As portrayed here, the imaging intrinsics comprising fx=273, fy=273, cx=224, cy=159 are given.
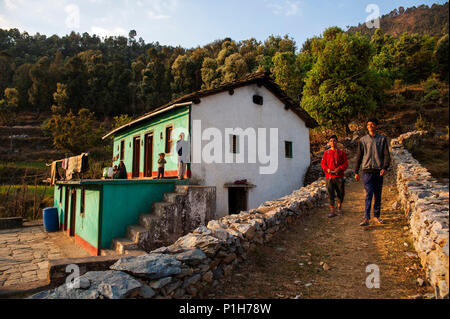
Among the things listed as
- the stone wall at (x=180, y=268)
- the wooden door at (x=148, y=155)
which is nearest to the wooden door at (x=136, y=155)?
the wooden door at (x=148, y=155)

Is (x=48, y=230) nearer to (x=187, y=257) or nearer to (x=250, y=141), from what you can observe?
(x=250, y=141)

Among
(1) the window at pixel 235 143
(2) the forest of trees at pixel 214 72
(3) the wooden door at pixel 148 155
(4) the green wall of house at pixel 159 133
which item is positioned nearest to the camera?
(4) the green wall of house at pixel 159 133

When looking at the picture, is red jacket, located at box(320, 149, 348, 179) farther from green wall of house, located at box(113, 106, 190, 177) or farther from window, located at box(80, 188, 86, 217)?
window, located at box(80, 188, 86, 217)

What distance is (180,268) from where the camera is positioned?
11.3ft

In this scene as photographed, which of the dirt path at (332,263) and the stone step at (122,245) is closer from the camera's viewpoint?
the dirt path at (332,263)

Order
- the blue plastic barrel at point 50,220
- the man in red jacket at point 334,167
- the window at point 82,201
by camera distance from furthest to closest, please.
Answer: the blue plastic barrel at point 50,220
the window at point 82,201
the man in red jacket at point 334,167

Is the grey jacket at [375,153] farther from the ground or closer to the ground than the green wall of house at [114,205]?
farther from the ground

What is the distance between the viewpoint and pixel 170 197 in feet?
28.8

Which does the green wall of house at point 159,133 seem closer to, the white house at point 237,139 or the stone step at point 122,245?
the white house at point 237,139

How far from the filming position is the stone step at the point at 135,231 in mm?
7532

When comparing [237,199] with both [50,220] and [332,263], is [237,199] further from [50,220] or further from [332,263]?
[50,220]

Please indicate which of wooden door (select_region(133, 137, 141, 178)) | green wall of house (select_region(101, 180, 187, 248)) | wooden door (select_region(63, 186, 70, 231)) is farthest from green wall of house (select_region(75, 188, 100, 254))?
wooden door (select_region(133, 137, 141, 178))

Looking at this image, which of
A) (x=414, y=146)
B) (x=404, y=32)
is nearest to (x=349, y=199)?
(x=414, y=146)

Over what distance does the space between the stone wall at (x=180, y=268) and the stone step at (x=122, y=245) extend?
3171mm
